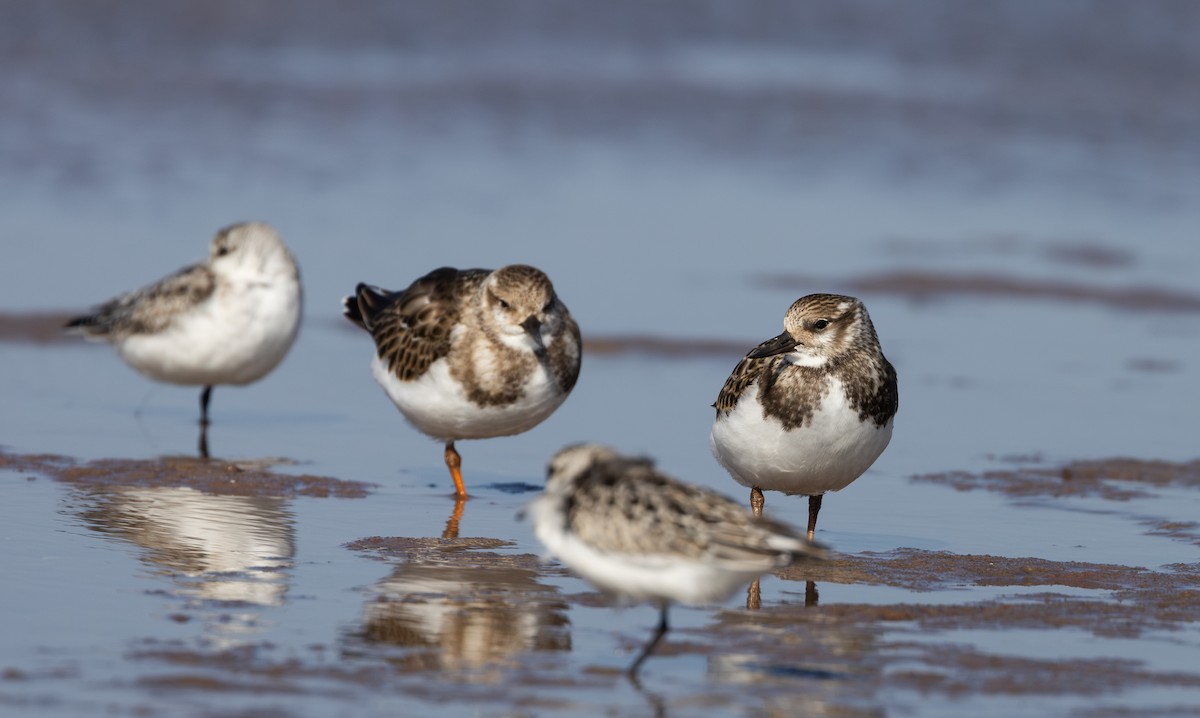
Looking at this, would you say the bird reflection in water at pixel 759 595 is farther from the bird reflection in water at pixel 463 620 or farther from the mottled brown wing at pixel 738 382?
the mottled brown wing at pixel 738 382

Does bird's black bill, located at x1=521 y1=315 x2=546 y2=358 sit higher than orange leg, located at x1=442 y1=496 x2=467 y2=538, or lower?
higher

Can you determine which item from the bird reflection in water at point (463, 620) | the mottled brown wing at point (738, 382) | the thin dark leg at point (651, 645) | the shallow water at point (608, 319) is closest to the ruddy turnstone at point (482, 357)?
the shallow water at point (608, 319)

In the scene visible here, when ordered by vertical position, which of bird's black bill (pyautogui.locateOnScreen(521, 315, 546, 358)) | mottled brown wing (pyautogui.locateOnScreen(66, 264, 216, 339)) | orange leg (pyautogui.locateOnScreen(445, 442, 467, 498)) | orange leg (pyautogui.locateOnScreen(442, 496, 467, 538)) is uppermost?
mottled brown wing (pyautogui.locateOnScreen(66, 264, 216, 339))

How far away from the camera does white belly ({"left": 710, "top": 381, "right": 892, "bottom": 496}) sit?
702cm

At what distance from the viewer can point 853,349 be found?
287 inches

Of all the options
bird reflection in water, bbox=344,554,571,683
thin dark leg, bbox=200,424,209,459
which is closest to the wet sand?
bird reflection in water, bbox=344,554,571,683

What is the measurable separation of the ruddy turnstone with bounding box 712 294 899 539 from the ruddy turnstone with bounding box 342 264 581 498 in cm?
104

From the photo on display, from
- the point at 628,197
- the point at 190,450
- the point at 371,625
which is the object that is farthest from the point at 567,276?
the point at 371,625

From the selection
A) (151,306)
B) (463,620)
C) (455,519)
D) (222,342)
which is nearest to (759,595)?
(463,620)

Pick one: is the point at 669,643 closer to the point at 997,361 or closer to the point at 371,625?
the point at 371,625

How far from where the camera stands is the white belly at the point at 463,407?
26.6ft

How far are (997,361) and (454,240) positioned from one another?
433cm

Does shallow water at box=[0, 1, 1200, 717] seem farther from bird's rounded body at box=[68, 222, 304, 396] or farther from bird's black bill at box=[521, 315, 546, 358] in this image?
bird's black bill at box=[521, 315, 546, 358]

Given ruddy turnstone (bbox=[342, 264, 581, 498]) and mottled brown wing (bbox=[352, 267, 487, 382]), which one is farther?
mottled brown wing (bbox=[352, 267, 487, 382])
